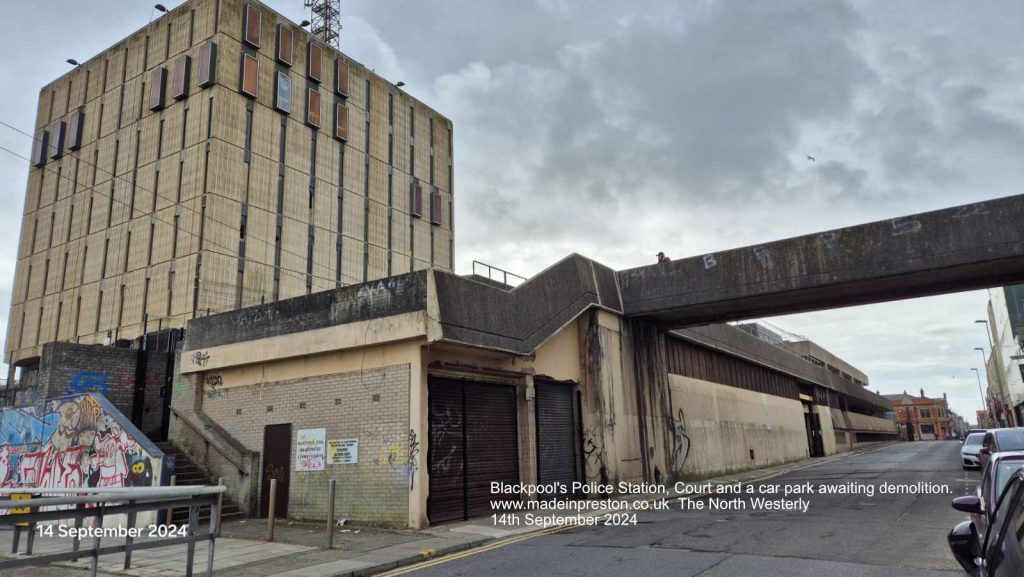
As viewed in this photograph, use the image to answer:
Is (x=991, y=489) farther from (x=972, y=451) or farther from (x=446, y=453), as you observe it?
(x=972, y=451)

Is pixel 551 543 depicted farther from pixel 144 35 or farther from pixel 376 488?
pixel 144 35

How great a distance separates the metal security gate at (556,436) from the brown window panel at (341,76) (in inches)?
1400

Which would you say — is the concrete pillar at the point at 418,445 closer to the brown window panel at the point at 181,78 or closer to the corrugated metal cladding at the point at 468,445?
the corrugated metal cladding at the point at 468,445

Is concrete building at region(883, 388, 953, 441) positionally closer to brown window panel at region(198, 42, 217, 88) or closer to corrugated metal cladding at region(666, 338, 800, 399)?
corrugated metal cladding at region(666, 338, 800, 399)

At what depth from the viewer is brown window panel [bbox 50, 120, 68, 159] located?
45844 mm

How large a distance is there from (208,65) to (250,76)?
2.45 meters

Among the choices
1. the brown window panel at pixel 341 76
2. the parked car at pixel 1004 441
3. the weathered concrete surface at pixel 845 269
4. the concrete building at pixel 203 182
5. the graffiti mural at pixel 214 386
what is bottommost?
the parked car at pixel 1004 441

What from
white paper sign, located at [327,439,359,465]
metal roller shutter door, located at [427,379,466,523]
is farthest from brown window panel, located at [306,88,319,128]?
metal roller shutter door, located at [427,379,466,523]

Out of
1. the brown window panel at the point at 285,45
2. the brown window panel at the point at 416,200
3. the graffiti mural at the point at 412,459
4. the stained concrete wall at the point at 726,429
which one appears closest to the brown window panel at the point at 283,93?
the brown window panel at the point at 285,45

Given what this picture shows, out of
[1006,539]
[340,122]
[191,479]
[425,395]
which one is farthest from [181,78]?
[1006,539]

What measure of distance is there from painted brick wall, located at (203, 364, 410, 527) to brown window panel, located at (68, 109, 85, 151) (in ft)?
124

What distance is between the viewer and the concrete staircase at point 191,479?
1528cm

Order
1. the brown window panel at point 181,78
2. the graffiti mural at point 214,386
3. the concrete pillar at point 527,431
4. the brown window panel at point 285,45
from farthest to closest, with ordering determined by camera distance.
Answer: the brown window panel at point 285,45, the brown window panel at point 181,78, the graffiti mural at point 214,386, the concrete pillar at point 527,431

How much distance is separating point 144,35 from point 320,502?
135 feet
